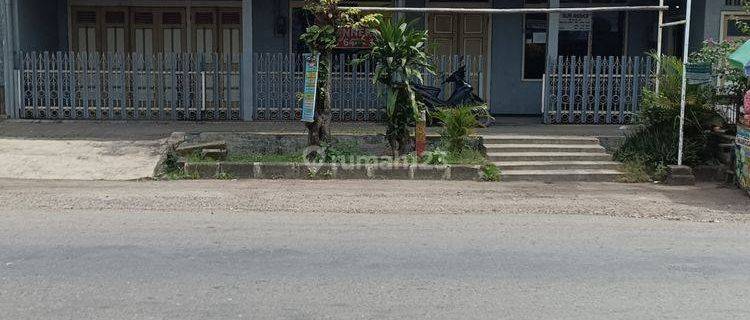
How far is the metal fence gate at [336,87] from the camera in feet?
46.8

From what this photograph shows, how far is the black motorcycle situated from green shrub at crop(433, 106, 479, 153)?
1104 millimetres

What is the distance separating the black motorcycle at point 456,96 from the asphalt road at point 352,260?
13.3ft

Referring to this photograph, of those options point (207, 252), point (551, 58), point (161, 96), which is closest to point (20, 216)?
point (207, 252)

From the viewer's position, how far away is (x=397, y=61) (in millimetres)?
11250

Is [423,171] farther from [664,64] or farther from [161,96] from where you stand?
[161,96]

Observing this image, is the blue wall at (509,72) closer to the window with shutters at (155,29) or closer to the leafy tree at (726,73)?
the leafy tree at (726,73)

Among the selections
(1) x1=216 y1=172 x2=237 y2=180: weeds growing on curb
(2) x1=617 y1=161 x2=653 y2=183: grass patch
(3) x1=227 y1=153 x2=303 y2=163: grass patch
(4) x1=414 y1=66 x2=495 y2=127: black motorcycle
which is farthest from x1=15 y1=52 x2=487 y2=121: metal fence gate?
(2) x1=617 y1=161 x2=653 y2=183: grass patch

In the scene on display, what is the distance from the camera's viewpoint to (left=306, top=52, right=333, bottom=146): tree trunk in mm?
11430

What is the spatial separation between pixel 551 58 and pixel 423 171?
4.70m

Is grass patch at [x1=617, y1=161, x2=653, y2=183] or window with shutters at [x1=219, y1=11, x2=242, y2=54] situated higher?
window with shutters at [x1=219, y1=11, x2=242, y2=54]

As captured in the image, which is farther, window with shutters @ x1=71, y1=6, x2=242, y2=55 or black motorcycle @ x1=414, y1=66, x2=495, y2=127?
window with shutters @ x1=71, y1=6, x2=242, y2=55

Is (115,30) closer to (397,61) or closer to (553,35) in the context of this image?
(397,61)

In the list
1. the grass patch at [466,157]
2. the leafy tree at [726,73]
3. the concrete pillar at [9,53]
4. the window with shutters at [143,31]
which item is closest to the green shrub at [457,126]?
the grass patch at [466,157]

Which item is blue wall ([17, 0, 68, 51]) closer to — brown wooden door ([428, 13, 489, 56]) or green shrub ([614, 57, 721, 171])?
brown wooden door ([428, 13, 489, 56])
